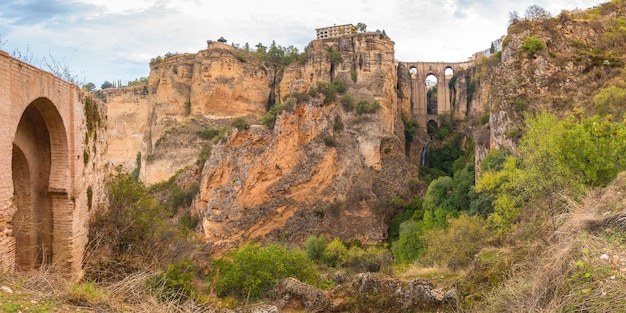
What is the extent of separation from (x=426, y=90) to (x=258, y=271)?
122 ft

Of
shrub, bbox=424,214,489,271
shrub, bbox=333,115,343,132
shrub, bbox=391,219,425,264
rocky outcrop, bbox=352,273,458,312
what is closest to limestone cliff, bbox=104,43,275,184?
shrub, bbox=333,115,343,132

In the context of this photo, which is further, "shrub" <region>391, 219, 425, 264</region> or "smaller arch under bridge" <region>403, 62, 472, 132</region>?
"smaller arch under bridge" <region>403, 62, 472, 132</region>

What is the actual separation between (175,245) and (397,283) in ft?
29.0

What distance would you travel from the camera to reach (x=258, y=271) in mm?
15008

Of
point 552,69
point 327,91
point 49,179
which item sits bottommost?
point 49,179

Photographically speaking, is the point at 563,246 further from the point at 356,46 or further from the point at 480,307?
the point at 356,46

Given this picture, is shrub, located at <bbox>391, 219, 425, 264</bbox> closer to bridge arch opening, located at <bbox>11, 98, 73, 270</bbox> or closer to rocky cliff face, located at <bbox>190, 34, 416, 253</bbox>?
rocky cliff face, located at <bbox>190, 34, 416, 253</bbox>

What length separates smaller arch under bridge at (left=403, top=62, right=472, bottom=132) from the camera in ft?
153

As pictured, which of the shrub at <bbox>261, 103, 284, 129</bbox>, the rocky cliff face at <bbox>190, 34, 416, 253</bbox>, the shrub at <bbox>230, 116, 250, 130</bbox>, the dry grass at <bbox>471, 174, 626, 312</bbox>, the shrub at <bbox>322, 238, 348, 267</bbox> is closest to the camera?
the dry grass at <bbox>471, 174, 626, 312</bbox>

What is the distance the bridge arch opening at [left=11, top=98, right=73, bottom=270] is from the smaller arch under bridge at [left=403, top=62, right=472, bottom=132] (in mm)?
38486

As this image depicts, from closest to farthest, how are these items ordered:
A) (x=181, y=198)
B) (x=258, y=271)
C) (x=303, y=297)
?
(x=303, y=297), (x=258, y=271), (x=181, y=198)

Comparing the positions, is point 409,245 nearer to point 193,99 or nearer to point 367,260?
point 367,260

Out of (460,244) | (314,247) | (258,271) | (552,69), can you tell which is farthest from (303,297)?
(552,69)

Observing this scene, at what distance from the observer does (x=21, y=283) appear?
5.97m
